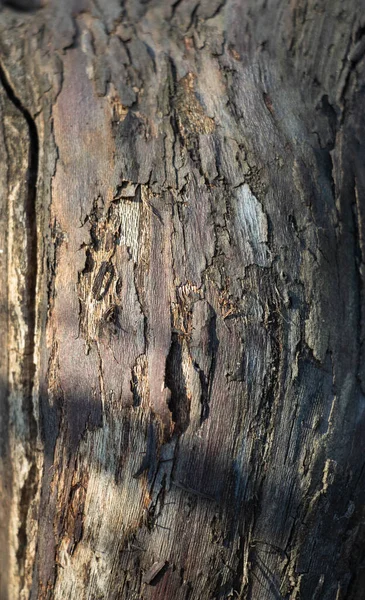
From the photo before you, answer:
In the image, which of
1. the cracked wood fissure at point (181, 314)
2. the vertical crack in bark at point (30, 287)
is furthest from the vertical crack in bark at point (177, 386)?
the vertical crack in bark at point (30, 287)

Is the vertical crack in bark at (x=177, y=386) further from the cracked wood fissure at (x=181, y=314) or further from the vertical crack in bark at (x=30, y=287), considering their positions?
the vertical crack in bark at (x=30, y=287)

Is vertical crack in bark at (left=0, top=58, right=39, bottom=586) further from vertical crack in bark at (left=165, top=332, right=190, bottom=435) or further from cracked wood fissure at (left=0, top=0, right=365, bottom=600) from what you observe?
vertical crack in bark at (left=165, top=332, right=190, bottom=435)

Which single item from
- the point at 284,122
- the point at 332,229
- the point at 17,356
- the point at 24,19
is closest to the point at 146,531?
the point at 17,356

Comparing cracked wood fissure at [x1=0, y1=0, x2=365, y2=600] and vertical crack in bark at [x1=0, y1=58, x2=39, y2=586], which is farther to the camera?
vertical crack in bark at [x1=0, y1=58, x2=39, y2=586]

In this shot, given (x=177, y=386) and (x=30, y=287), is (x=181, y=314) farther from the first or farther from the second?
(x=30, y=287)

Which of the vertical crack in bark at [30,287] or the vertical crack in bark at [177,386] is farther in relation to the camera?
the vertical crack in bark at [30,287]

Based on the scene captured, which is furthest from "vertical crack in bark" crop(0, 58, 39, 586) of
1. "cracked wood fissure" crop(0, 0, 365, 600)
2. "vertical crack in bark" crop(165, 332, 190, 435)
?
"vertical crack in bark" crop(165, 332, 190, 435)

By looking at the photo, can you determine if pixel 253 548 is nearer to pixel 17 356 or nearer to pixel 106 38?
pixel 17 356

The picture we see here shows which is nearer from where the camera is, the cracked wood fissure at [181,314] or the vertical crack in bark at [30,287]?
the cracked wood fissure at [181,314]
